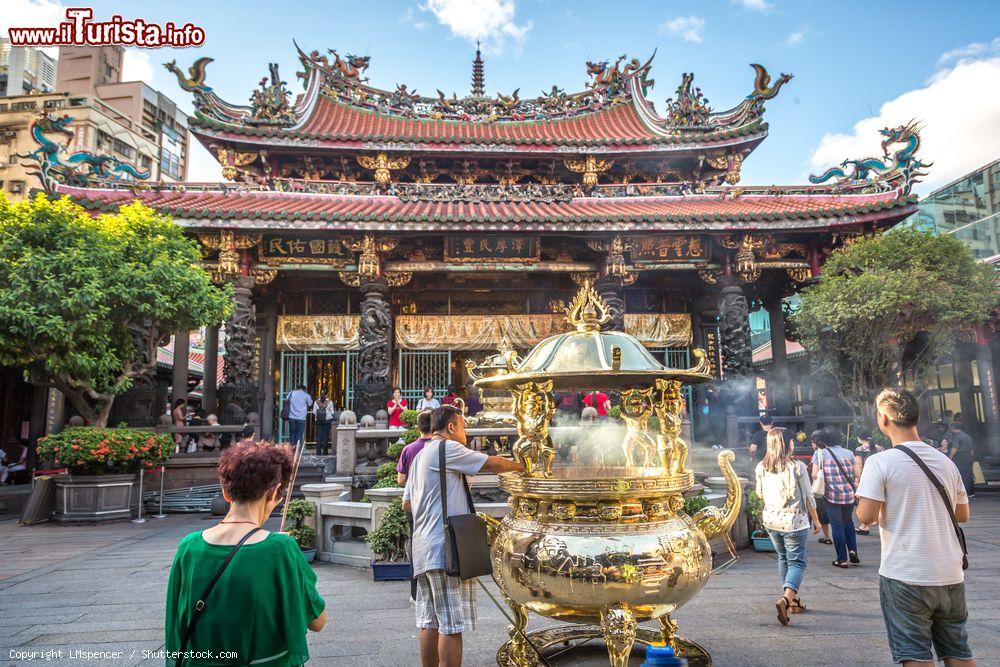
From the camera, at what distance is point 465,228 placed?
36.2 feet

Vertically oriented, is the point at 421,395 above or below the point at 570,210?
below

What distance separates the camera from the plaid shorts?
287 cm

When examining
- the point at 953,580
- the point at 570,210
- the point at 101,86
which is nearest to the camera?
the point at 953,580

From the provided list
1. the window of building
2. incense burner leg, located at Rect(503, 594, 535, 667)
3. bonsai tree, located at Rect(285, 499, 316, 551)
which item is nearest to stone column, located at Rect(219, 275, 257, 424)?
bonsai tree, located at Rect(285, 499, 316, 551)

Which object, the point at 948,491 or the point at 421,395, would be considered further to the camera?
the point at 421,395

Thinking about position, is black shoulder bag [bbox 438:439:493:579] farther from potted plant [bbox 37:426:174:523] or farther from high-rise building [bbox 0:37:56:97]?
high-rise building [bbox 0:37:56:97]

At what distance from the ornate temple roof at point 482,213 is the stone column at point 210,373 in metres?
2.85

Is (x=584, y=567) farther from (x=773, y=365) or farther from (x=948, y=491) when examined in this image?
(x=773, y=365)

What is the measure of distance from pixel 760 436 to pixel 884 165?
682 centimetres

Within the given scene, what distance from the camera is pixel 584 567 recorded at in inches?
111

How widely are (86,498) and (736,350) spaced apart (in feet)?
37.4

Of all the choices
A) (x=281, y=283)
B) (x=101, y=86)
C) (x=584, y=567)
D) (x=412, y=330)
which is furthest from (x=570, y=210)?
(x=101, y=86)

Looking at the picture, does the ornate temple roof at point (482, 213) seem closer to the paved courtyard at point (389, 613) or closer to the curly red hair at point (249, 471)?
the paved courtyard at point (389, 613)

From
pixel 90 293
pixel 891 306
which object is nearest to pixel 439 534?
pixel 90 293
